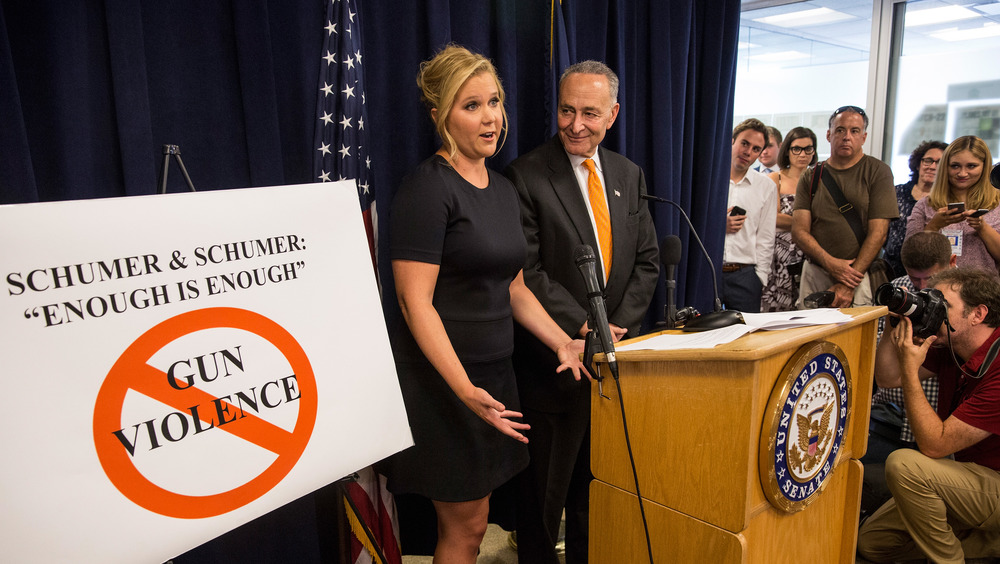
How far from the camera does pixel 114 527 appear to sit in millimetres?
1059

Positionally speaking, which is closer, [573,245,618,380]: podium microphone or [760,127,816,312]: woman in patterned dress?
[573,245,618,380]: podium microphone

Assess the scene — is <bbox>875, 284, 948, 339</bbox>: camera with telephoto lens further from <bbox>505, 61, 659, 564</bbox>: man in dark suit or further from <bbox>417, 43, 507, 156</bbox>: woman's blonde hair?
<bbox>417, 43, 507, 156</bbox>: woman's blonde hair

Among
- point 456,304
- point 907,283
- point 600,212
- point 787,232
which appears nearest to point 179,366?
point 456,304

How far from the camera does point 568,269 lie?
2014mm

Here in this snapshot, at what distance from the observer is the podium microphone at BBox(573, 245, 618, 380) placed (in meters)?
1.32

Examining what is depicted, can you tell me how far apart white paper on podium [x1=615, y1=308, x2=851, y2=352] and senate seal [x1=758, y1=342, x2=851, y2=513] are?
63 millimetres

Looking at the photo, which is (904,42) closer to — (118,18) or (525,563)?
(525,563)

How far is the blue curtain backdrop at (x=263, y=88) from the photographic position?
4.86ft

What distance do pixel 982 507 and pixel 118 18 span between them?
9.46 ft

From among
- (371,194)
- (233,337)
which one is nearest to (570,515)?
(371,194)

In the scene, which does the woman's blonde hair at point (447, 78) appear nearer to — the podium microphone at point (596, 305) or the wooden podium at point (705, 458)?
the podium microphone at point (596, 305)

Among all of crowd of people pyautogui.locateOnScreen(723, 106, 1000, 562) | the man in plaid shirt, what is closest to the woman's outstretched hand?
crowd of people pyautogui.locateOnScreen(723, 106, 1000, 562)

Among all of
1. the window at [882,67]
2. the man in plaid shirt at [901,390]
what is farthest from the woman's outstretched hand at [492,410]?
the window at [882,67]

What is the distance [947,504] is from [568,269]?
150 centimetres
